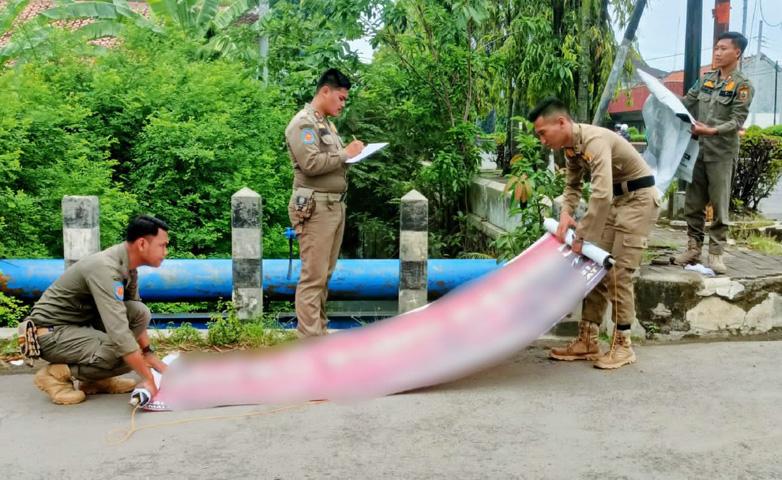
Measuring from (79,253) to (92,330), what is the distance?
1.63 metres

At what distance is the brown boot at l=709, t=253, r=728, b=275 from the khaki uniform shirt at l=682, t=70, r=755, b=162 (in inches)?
29.8

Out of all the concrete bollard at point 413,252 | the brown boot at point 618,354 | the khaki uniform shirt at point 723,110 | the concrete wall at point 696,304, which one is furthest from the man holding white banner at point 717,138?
the concrete bollard at point 413,252

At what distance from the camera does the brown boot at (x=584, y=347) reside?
17.7 ft

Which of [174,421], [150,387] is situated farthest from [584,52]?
[174,421]

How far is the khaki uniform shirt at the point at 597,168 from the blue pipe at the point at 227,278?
182cm

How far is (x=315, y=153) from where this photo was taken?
5230 millimetres

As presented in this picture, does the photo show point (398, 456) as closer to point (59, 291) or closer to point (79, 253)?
point (59, 291)

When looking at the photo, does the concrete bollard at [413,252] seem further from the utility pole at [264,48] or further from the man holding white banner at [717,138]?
the utility pole at [264,48]

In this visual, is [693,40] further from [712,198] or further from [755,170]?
[712,198]

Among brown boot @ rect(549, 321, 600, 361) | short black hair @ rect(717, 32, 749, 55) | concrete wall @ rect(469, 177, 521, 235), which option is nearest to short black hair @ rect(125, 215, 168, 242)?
brown boot @ rect(549, 321, 600, 361)

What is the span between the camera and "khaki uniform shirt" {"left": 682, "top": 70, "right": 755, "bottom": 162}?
6.05m

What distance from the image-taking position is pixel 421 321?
514 centimetres

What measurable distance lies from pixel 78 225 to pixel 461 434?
349 cm

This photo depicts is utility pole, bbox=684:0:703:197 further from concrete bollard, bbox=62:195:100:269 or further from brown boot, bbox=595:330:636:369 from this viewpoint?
concrete bollard, bbox=62:195:100:269
